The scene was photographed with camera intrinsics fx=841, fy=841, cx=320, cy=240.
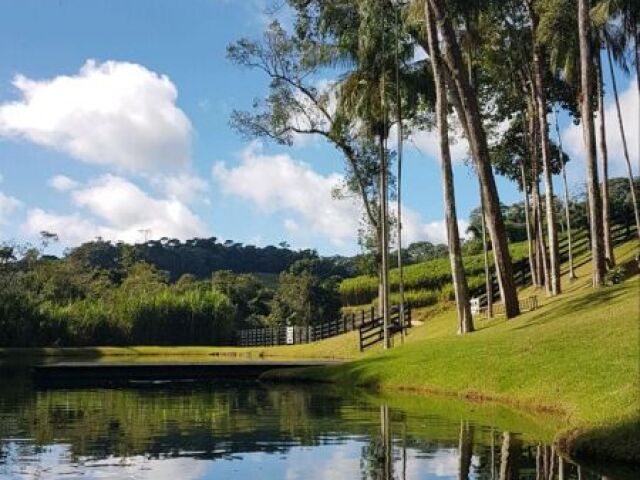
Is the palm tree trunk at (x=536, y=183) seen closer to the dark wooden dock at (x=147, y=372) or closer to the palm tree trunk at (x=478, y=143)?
the palm tree trunk at (x=478, y=143)

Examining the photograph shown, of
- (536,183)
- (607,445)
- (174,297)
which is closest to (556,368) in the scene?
(607,445)

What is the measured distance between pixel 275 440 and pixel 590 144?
61.5 ft

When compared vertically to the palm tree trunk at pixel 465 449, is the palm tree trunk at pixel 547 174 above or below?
above

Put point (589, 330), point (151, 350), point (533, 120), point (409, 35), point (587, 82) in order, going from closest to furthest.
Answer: point (589, 330) < point (587, 82) < point (409, 35) < point (533, 120) < point (151, 350)

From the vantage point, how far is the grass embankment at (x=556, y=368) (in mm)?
12320

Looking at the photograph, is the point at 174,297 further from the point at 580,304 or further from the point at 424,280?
the point at 580,304

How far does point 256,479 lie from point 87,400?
12.7 m

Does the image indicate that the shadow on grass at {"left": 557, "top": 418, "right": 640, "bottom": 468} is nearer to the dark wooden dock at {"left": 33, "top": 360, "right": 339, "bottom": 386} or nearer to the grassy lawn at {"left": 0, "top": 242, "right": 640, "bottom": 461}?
the grassy lawn at {"left": 0, "top": 242, "right": 640, "bottom": 461}

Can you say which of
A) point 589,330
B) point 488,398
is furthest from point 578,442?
point 589,330

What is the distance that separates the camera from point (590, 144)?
92.7 feet

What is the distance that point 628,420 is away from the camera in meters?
12.0

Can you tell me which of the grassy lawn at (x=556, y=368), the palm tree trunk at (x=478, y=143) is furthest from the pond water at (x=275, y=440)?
the palm tree trunk at (x=478, y=143)

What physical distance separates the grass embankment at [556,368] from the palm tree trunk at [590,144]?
1956 millimetres

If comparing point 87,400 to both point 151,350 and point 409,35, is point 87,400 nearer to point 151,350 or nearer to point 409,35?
point 409,35
